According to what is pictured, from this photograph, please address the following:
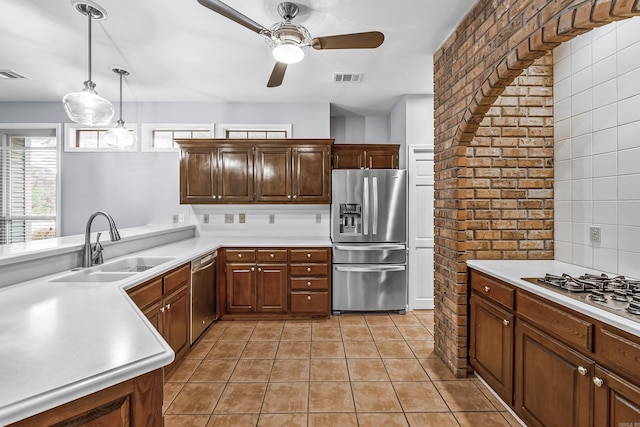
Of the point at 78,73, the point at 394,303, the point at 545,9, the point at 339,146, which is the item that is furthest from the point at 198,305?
the point at 545,9

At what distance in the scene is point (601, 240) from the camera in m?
2.04

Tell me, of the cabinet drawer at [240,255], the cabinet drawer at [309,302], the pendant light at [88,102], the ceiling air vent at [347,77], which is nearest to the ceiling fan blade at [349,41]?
the ceiling air vent at [347,77]

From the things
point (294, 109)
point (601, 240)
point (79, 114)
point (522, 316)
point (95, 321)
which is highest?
point (294, 109)

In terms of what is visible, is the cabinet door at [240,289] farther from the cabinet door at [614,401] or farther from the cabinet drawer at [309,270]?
the cabinet door at [614,401]

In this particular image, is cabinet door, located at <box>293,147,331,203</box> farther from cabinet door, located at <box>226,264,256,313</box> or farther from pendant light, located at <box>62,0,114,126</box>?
pendant light, located at <box>62,0,114,126</box>

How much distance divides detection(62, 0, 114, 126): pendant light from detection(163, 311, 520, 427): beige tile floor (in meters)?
2.11

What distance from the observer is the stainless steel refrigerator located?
3.83 metres

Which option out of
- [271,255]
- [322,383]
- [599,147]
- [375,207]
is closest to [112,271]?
[271,255]

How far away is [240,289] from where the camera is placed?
3.68 m

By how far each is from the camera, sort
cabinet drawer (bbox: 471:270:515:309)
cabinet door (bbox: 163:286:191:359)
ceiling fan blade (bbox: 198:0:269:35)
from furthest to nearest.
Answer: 1. cabinet door (bbox: 163:286:191:359)
2. cabinet drawer (bbox: 471:270:515:309)
3. ceiling fan blade (bbox: 198:0:269:35)

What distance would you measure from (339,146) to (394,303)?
7.02 feet

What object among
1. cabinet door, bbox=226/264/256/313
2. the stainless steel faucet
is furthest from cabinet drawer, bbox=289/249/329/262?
the stainless steel faucet

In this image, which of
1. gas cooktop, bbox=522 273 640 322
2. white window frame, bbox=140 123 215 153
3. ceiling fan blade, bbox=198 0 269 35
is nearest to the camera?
gas cooktop, bbox=522 273 640 322

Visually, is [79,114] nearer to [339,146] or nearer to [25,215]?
[339,146]
